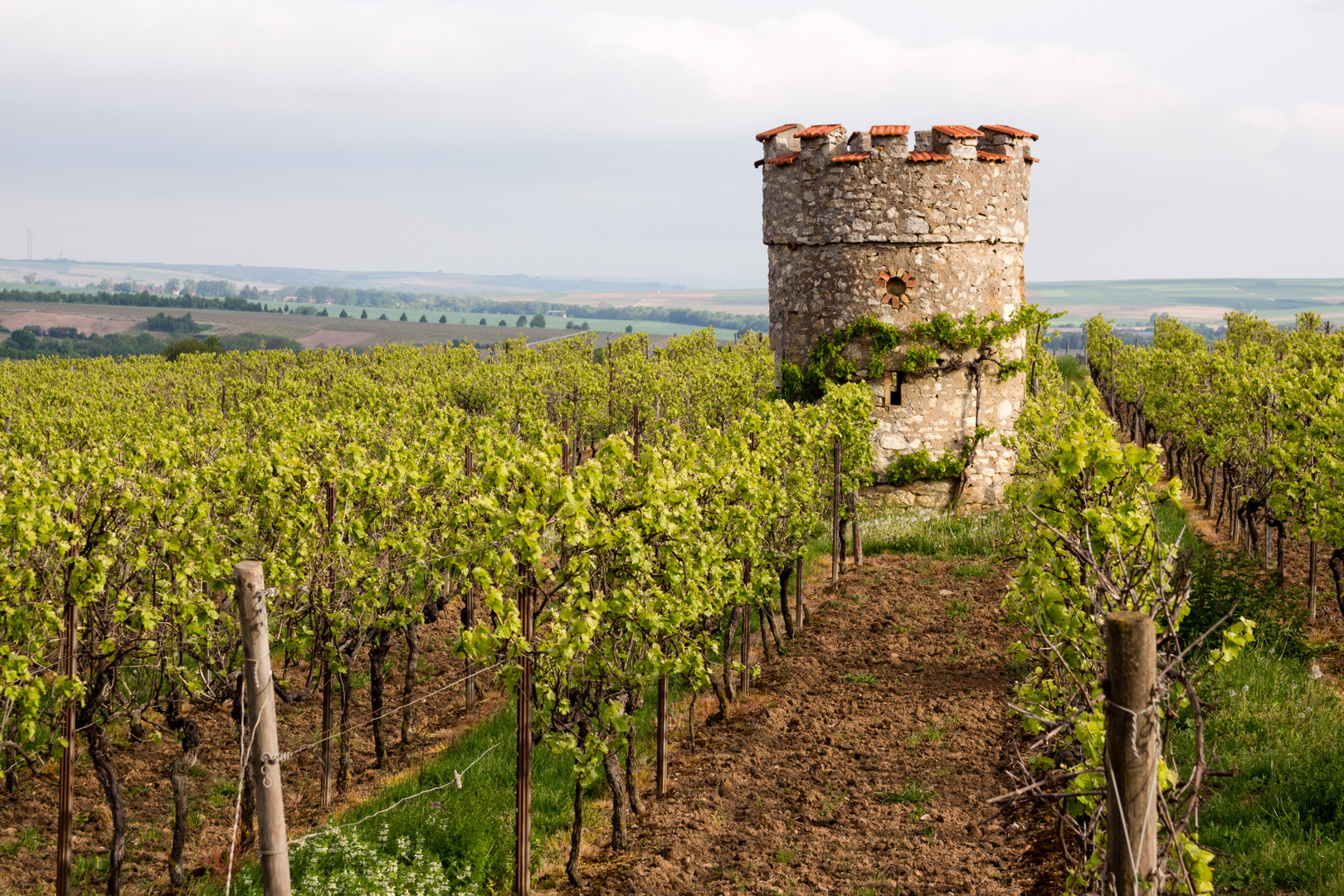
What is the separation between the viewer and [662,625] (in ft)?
28.0

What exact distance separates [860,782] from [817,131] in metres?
13.5

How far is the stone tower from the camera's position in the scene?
64.1 feet

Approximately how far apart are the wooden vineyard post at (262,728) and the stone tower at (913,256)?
15.8 m

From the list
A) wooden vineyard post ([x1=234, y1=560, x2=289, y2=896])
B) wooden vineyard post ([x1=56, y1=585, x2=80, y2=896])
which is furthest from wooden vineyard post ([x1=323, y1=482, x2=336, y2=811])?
wooden vineyard post ([x1=234, y1=560, x2=289, y2=896])

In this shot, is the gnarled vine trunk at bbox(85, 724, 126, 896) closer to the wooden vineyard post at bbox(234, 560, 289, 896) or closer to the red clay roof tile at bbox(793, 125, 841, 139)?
the wooden vineyard post at bbox(234, 560, 289, 896)

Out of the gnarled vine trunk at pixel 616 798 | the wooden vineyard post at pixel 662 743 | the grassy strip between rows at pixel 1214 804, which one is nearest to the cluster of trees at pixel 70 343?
the grassy strip between rows at pixel 1214 804

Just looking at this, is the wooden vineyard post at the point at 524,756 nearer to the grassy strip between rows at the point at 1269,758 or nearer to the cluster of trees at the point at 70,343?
the grassy strip between rows at the point at 1269,758

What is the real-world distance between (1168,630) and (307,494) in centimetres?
818

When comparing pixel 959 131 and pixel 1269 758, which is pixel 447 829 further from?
pixel 959 131

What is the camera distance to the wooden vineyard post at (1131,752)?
3.83 metres

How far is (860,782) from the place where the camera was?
9984 millimetres

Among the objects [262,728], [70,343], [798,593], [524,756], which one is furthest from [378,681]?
[70,343]

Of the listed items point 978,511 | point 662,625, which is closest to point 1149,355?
point 978,511

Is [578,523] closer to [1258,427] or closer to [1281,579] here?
[1281,579]
